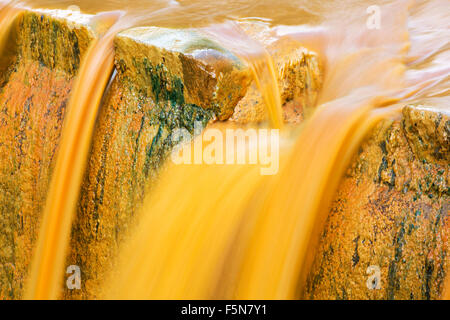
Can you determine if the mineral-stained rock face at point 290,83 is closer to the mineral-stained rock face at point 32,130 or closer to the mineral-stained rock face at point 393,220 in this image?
the mineral-stained rock face at point 393,220

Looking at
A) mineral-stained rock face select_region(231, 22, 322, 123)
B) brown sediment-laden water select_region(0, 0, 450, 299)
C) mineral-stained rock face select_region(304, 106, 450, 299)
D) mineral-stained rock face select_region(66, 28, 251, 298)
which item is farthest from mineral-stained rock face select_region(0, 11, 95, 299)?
mineral-stained rock face select_region(304, 106, 450, 299)

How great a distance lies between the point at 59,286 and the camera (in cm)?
293

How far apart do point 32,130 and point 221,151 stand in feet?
4.61

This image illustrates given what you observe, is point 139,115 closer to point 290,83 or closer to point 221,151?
point 221,151

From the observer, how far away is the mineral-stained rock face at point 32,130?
10.2ft

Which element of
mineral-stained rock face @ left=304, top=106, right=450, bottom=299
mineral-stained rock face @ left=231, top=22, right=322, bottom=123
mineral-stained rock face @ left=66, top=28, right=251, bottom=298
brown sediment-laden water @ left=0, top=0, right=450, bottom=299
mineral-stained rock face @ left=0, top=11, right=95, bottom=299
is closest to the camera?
mineral-stained rock face @ left=304, top=106, right=450, bottom=299

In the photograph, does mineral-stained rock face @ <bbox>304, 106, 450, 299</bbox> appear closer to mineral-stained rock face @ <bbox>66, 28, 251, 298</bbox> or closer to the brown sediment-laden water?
the brown sediment-laden water

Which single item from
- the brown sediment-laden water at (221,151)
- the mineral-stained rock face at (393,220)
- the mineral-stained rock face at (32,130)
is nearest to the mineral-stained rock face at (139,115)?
the brown sediment-laden water at (221,151)

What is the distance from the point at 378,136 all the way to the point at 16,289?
2.51 m

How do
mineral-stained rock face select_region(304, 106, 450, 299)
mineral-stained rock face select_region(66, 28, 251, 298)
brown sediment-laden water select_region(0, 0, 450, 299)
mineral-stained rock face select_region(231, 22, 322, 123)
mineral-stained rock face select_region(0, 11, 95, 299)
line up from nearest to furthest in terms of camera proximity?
mineral-stained rock face select_region(304, 106, 450, 299) → brown sediment-laden water select_region(0, 0, 450, 299) → mineral-stained rock face select_region(66, 28, 251, 298) → mineral-stained rock face select_region(231, 22, 322, 123) → mineral-stained rock face select_region(0, 11, 95, 299)

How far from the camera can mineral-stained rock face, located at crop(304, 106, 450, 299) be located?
1944mm

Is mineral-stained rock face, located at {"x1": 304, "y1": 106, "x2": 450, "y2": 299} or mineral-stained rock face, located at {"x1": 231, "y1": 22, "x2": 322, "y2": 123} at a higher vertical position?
mineral-stained rock face, located at {"x1": 231, "y1": 22, "x2": 322, "y2": 123}

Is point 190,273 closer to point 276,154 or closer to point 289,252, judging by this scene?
point 289,252
